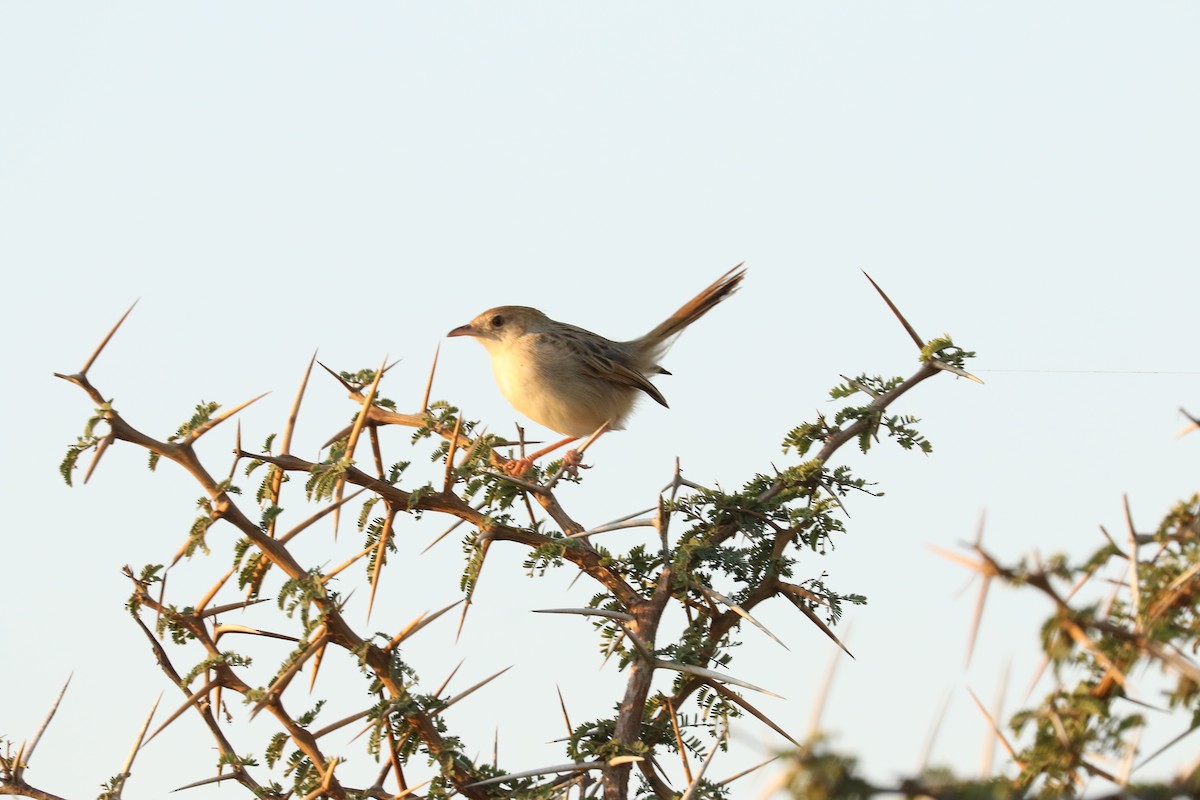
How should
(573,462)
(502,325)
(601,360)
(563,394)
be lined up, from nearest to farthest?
(573,462), (563,394), (601,360), (502,325)

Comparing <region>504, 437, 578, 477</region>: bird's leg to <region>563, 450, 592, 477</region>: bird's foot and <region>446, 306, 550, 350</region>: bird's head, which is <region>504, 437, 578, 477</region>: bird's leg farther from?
<region>446, 306, 550, 350</region>: bird's head

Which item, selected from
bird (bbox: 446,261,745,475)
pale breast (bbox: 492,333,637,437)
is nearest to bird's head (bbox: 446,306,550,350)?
bird (bbox: 446,261,745,475)

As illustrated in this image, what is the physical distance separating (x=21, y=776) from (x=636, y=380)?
4.29 m

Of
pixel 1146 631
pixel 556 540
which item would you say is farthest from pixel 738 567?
pixel 1146 631

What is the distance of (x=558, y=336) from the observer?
7.95m

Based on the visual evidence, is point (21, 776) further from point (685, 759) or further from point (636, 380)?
point (636, 380)

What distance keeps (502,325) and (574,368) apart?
3.45ft

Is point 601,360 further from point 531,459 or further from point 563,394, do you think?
point 531,459

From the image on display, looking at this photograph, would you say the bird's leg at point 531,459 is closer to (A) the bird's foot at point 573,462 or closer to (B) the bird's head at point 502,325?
(A) the bird's foot at point 573,462

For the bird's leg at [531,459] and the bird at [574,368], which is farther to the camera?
the bird at [574,368]

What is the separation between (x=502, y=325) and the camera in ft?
27.7

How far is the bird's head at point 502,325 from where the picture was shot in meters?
8.34

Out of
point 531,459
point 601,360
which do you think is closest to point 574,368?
point 601,360

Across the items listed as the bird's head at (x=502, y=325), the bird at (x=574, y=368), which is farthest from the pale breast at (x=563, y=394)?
the bird's head at (x=502, y=325)
